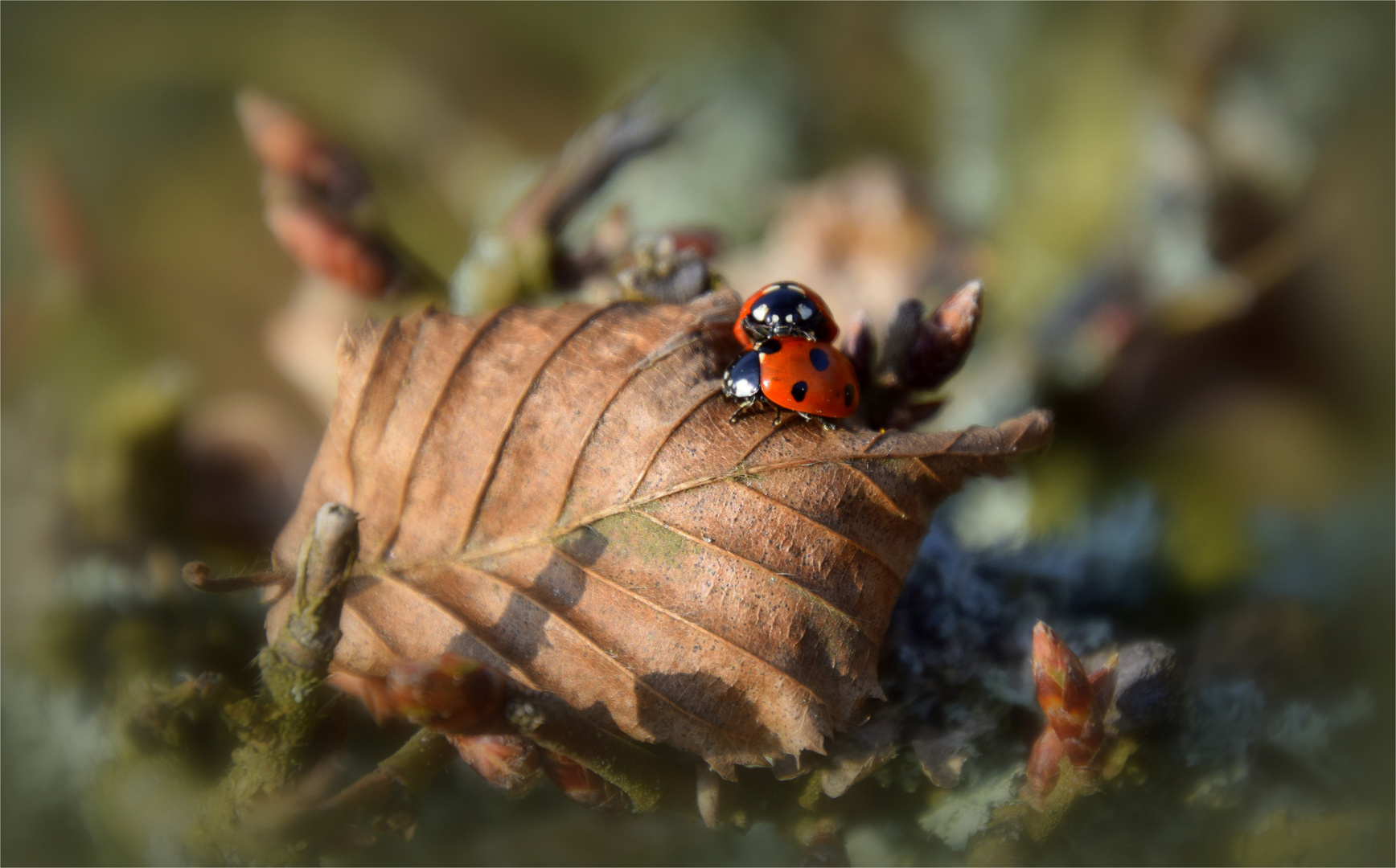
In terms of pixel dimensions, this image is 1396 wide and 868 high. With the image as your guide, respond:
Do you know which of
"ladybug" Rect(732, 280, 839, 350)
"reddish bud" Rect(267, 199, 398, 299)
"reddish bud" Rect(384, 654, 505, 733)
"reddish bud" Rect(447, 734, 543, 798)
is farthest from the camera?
"reddish bud" Rect(267, 199, 398, 299)

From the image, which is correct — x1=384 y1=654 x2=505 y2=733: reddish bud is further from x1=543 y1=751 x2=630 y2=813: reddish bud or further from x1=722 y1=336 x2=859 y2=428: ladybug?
x1=722 y1=336 x2=859 y2=428: ladybug

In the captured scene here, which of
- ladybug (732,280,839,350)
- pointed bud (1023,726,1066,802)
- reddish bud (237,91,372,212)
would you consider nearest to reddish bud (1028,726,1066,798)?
pointed bud (1023,726,1066,802)

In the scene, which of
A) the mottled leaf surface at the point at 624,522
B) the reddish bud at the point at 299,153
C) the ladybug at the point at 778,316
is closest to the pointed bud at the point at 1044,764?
the mottled leaf surface at the point at 624,522

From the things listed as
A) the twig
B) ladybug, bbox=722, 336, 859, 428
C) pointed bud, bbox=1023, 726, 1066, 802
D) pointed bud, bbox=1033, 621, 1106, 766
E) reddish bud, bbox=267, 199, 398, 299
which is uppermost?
reddish bud, bbox=267, 199, 398, 299

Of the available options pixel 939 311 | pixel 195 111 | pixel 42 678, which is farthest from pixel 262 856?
pixel 195 111

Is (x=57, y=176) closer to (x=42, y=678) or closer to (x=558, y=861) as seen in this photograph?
(x=42, y=678)

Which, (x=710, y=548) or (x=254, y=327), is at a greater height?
(x=254, y=327)

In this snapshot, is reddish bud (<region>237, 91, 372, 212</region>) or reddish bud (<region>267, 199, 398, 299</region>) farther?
reddish bud (<region>237, 91, 372, 212</region>)
